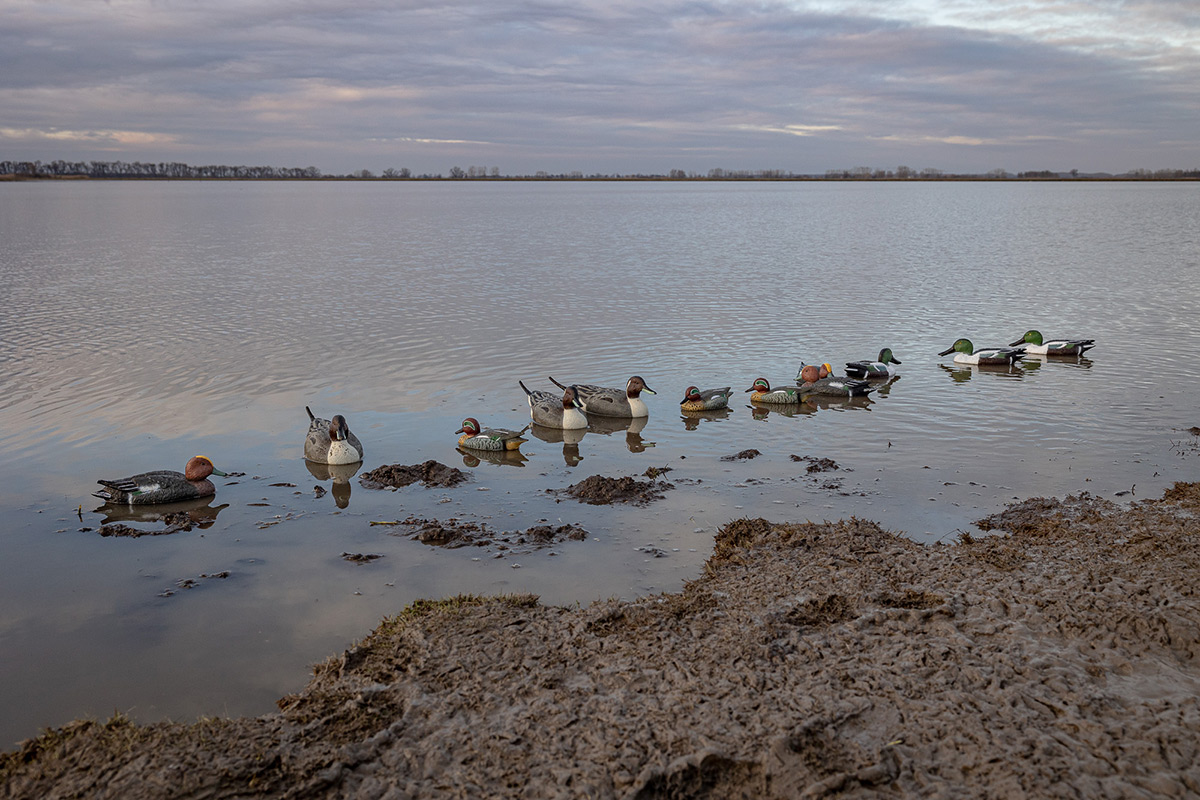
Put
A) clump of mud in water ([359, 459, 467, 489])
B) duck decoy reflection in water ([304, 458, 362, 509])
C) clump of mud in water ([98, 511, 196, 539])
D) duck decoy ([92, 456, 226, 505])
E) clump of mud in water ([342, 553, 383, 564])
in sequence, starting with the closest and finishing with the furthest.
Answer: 1. clump of mud in water ([342, 553, 383, 564])
2. clump of mud in water ([98, 511, 196, 539])
3. duck decoy ([92, 456, 226, 505])
4. duck decoy reflection in water ([304, 458, 362, 509])
5. clump of mud in water ([359, 459, 467, 489])

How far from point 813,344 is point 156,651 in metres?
15.7

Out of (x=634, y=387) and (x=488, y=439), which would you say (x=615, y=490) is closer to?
(x=488, y=439)

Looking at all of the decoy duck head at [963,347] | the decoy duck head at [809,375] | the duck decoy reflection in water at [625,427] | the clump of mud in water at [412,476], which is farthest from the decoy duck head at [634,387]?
the decoy duck head at [963,347]

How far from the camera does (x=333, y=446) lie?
1216 cm

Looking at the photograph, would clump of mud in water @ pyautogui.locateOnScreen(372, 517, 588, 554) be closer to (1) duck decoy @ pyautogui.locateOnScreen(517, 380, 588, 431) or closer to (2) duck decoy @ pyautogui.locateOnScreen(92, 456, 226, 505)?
(2) duck decoy @ pyautogui.locateOnScreen(92, 456, 226, 505)

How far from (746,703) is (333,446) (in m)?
8.15

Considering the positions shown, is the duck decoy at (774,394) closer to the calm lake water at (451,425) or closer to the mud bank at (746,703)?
the calm lake water at (451,425)

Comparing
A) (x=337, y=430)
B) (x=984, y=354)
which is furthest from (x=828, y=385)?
(x=337, y=430)

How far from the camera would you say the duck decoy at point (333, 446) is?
478 inches

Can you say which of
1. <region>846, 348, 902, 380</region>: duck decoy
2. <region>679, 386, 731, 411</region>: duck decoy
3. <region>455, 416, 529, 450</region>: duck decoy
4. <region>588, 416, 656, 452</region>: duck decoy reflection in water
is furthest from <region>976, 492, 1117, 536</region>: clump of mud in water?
<region>846, 348, 902, 380</region>: duck decoy

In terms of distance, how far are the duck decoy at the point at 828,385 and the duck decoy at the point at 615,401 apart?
9.84 feet

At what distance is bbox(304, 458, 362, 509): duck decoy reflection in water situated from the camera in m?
11.2

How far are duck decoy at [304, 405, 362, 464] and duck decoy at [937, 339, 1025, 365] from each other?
41.3 feet

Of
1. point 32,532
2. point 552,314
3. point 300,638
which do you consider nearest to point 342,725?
point 300,638
